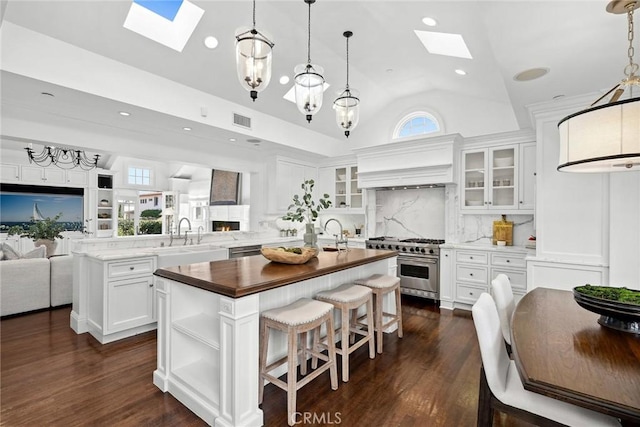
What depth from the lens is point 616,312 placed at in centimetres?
155

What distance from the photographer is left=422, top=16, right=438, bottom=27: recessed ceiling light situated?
9.05ft

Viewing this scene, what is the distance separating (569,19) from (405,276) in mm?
3775

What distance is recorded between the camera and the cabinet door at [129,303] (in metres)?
3.23

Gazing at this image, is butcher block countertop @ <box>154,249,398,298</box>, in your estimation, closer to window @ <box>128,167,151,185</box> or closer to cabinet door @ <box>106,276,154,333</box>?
cabinet door @ <box>106,276,154,333</box>

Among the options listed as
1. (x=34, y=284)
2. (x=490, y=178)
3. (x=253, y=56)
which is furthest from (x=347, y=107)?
(x=34, y=284)

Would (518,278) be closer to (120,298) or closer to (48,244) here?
(120,298)

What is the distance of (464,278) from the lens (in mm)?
4402

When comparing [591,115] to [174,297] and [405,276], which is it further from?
[405,276]

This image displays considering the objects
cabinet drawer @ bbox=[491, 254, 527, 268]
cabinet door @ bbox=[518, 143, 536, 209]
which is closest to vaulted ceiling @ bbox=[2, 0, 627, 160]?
cabinet door @ bbox=[518, 143, 536, 209]

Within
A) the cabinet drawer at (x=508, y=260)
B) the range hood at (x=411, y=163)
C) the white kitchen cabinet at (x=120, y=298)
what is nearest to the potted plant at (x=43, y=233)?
the white kitchen cabinet at (x=120, y=298)

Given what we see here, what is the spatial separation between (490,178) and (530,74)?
2.13 m

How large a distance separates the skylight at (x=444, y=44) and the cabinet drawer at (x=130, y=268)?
12.8ft

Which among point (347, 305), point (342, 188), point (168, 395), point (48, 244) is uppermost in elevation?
point (342, 188)

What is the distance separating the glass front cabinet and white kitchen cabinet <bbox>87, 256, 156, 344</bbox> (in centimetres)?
455
